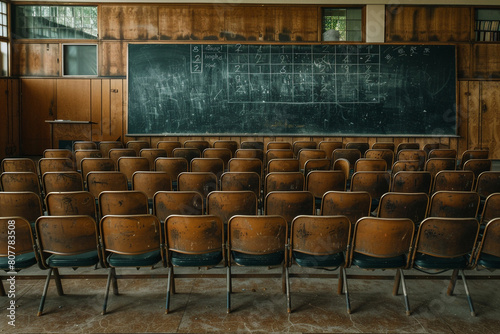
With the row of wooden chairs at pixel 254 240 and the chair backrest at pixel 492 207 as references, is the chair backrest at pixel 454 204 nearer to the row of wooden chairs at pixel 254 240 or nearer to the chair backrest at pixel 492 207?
the chair backrest at pixel 492 207

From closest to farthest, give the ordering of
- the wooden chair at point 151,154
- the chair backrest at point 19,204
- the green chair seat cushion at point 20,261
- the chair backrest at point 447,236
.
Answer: the chair backrest at point 447,236 → the green chair seat cushion at point 20,261 → the chair backrest at point 19,204 → the wooden chair at point 151,154

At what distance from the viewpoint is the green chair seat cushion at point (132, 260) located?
294 cm

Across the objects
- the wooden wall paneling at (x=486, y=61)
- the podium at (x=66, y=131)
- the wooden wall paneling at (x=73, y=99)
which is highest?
the wooden wall paneling at (x=486, y=61)

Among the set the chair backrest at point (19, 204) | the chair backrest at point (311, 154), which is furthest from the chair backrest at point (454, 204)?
the chair backrest at point (19, 204)

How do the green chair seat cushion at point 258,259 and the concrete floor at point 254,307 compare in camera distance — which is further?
the green chair seat cushion at point 258,259

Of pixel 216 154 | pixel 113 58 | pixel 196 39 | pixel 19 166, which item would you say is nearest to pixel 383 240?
pixel 216 154

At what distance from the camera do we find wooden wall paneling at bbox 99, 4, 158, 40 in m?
9.22

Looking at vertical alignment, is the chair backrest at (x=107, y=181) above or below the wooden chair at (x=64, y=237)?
above

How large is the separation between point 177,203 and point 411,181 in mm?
2595

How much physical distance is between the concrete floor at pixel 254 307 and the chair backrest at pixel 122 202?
56 centimetres

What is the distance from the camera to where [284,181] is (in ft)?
13.5

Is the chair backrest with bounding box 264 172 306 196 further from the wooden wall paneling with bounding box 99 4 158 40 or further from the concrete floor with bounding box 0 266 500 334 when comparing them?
the wooden wall paneling with bounding box 99 4 158 40

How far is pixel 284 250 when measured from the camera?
9.87 ft

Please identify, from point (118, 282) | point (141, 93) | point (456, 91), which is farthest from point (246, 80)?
point (118, 282)
